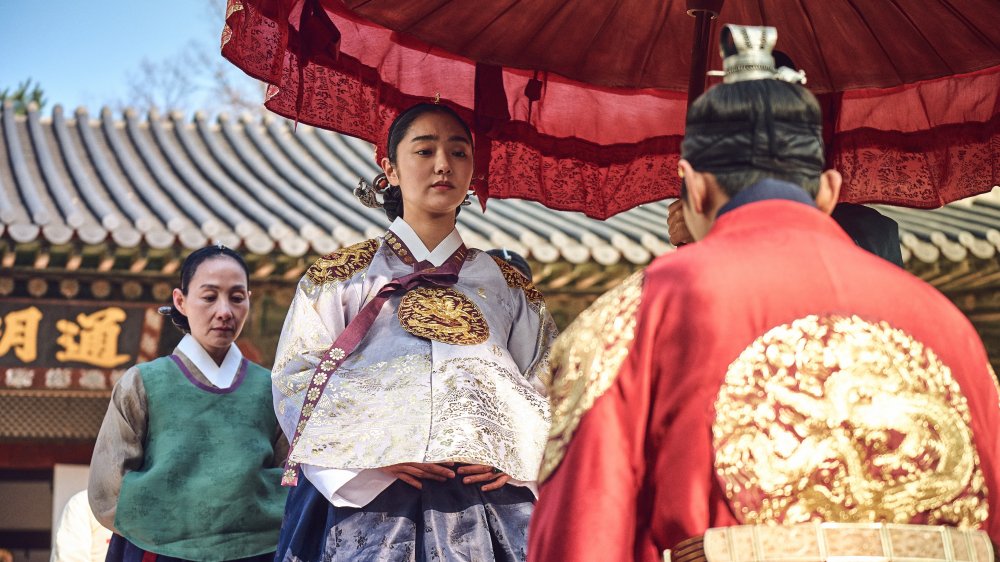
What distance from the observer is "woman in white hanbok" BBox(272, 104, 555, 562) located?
3.03 metres

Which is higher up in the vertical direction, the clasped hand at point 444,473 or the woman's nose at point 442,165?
the woman's nose at point 442,165

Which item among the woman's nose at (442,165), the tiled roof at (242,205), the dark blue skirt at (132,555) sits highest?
the tiled roof at (242,205)

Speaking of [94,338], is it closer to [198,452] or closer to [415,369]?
[198,452]

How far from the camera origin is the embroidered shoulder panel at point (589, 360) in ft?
6.07

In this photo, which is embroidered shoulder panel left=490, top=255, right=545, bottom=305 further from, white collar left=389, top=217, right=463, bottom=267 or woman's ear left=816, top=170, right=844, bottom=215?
woman's ear left=816, top=170, right=844, bottom=215

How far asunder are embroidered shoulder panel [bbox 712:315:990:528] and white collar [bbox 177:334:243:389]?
2954 mm

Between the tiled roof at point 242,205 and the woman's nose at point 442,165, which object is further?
the tiled roof at point 242,205

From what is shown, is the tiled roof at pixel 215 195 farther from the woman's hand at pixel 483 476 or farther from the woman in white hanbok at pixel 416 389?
the woman's hand at pixel 483 476

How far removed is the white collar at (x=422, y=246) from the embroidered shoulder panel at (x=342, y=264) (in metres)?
0.10

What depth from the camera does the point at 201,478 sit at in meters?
4.17

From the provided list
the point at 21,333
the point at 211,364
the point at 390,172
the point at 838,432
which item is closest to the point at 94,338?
the point at 21,333

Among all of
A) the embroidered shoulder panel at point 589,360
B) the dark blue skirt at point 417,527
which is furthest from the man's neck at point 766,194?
the dark blue skirt at point 417,527

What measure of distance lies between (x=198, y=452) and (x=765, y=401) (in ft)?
9.40

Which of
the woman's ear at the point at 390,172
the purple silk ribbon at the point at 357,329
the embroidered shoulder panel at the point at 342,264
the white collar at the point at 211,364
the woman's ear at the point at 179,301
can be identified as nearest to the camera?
the purple silk ribbon at the point at 357,329
